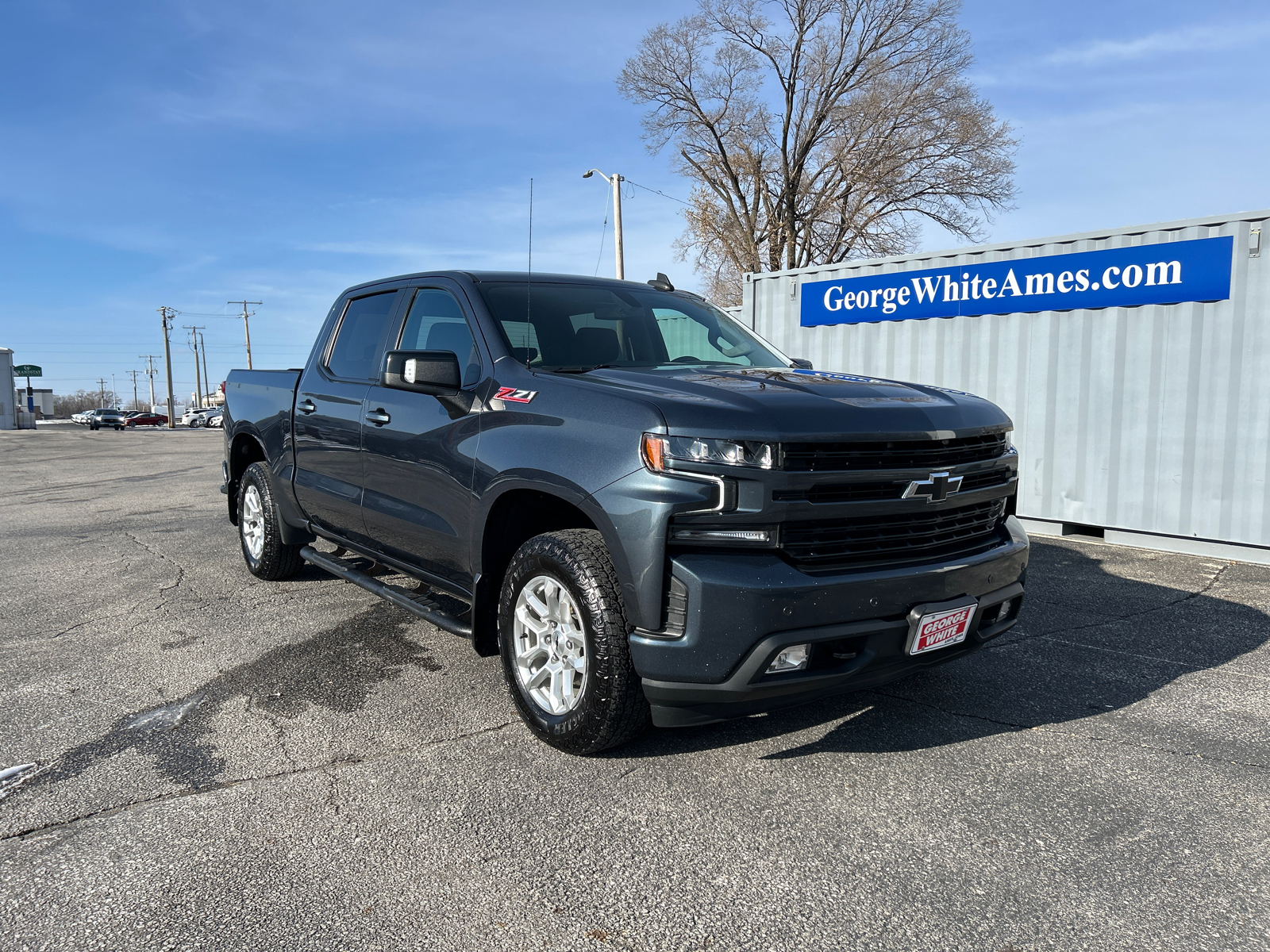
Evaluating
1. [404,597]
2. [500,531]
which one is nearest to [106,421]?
[404,597]

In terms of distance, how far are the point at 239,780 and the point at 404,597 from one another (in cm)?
120

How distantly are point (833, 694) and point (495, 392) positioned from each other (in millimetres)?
1781

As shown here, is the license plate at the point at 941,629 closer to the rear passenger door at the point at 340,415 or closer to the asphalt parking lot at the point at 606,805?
the asphalt parking lot at the point at 606,805

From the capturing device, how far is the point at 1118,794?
9.93 feet

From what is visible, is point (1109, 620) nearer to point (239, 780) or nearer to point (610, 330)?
point (610, 330)

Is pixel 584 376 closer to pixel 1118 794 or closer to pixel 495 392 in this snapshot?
pixel 495 392

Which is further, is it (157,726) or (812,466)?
(157,726)

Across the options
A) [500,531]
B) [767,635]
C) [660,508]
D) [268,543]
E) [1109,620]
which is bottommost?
[1109,620]

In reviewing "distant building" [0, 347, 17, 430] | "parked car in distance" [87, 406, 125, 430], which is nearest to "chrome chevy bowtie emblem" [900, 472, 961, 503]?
"parked car in distance" [87, 406, 125, 430]

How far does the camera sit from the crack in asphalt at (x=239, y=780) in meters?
2.77

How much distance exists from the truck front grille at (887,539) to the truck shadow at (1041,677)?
0.67m

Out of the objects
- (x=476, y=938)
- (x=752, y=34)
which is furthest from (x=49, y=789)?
(x=752, y=34)

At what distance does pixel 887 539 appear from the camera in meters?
3.05

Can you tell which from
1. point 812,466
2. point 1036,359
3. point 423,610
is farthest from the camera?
point 1036,359
